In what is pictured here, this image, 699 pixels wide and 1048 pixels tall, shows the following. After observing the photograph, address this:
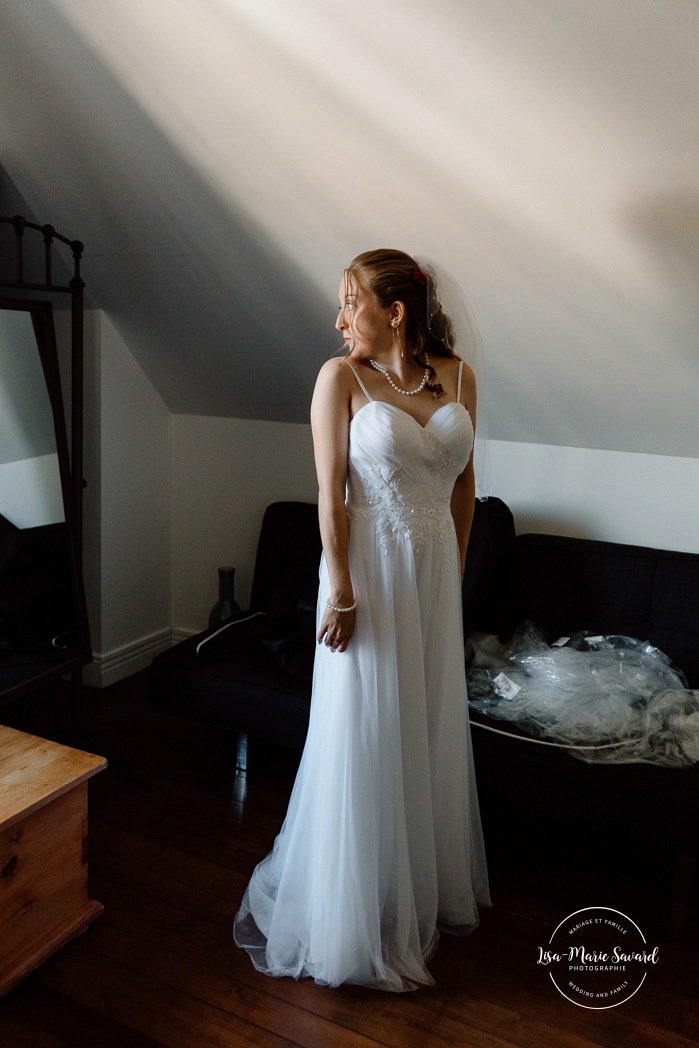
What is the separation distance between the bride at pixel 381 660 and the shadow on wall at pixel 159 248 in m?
0.92

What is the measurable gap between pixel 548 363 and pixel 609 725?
1128 mm

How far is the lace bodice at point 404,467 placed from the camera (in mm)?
1989

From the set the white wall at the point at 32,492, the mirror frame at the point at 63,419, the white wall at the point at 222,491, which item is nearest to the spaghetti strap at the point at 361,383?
the mirror frame at the point at 63,419

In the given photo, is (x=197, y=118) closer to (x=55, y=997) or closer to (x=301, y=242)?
(x=301, y=242)

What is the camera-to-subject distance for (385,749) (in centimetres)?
206

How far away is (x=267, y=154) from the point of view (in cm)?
246

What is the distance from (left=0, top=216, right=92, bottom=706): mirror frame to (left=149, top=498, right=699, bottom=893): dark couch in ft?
0.99

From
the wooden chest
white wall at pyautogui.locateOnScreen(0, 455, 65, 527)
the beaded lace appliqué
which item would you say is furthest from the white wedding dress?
white wall at pyautogui.locateOnScreen(0, 455, 65, 527)

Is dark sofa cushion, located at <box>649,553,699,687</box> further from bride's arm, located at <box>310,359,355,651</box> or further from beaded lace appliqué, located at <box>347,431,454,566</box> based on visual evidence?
bride's arm, located at <box>310,359,355,651</box>

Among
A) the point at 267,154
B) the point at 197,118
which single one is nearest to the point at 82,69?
the point at 197,118

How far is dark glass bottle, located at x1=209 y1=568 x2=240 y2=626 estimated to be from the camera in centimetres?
360


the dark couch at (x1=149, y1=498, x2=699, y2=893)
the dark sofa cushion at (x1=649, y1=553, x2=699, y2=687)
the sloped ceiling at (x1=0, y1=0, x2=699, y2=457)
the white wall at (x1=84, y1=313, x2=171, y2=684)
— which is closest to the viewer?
the sloped ceiling at (x1=0, y1=0, x2=699, y2=457)

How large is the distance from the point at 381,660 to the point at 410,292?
0.86 m

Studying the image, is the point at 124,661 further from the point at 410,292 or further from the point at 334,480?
the point at 410,292
